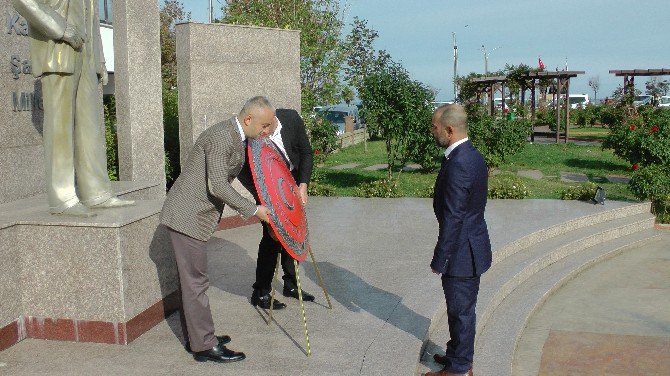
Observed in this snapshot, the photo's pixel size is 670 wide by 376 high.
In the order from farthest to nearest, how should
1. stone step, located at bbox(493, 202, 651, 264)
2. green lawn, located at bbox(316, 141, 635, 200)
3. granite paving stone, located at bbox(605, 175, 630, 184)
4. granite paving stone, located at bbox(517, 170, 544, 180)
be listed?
granite paving stone, located at bbox(517, 170, 544, 180), granite paving stone, located at bbox(605, 175, 630, 184), green lawn, located at bbox(316, 141, 635, 200), stone step, located at bbox(493, 202, 651, 264)

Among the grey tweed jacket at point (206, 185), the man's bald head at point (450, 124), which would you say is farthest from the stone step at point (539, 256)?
the grey tweed jacket at point (206, 185)

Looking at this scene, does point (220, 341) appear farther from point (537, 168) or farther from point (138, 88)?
point (537, 168)

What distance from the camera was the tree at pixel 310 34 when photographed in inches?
722

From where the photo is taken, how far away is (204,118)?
368 inches

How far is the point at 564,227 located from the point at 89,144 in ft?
21.8

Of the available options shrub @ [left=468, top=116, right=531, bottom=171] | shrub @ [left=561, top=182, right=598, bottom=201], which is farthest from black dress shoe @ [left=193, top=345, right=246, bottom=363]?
shrub @ [left=468, top=116, right=531, bottom=171]

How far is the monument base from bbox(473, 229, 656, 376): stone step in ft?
8.45

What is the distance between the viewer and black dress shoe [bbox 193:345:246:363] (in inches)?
190

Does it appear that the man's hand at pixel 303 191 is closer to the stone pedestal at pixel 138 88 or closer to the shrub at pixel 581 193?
the stone pedestal at pixel 138 88

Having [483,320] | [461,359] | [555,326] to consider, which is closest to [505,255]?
[555,326]

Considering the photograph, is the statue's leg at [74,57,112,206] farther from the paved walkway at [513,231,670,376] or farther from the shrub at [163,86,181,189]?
the shrub at [163,86,181,189]

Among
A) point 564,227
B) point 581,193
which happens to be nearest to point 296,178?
point 564,227

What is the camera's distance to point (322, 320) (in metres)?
5.79

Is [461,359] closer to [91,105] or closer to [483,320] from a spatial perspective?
[483,320]
